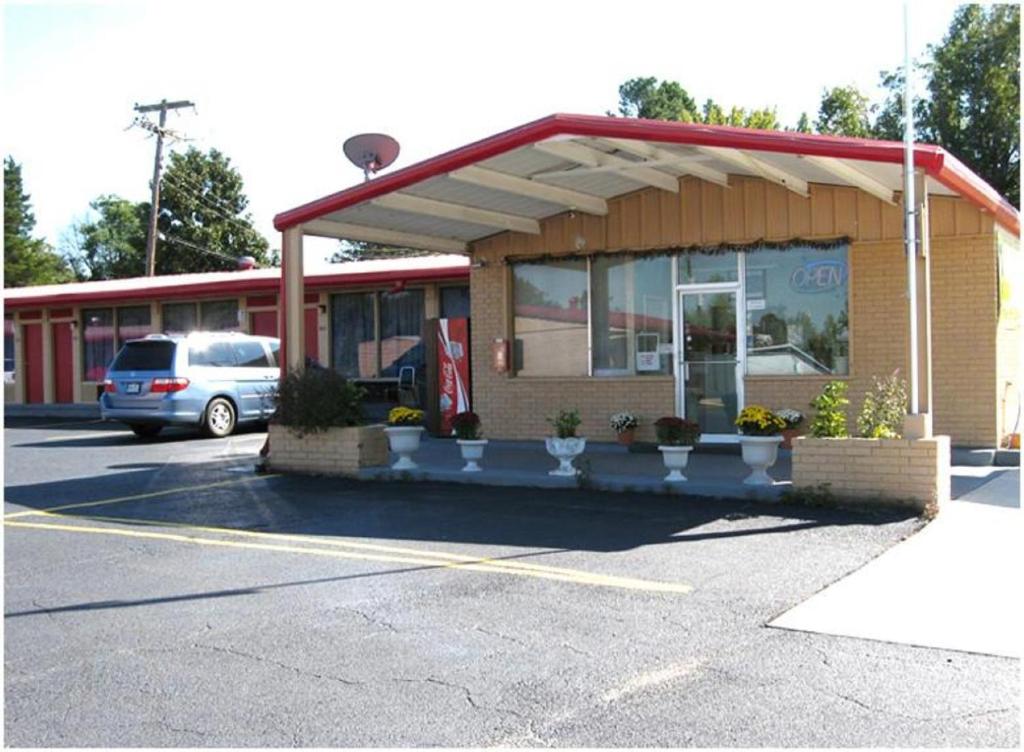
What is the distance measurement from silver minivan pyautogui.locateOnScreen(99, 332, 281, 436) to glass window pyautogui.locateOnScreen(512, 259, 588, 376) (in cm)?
467

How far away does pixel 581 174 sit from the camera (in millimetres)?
11250

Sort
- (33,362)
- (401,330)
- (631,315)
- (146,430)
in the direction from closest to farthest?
(631,315)
(146,430)
(401,330)
(33,362)

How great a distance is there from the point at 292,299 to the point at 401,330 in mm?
8741

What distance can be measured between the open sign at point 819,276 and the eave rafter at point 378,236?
489 cm

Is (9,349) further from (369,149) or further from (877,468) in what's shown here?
(877,468)

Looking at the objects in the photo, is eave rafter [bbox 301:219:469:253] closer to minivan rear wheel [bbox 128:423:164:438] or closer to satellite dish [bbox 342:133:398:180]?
satellite dish [bbox 342:133:398:180]

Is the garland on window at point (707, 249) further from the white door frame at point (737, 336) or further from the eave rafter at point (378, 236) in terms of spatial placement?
the eave rafter at point (378, 236)

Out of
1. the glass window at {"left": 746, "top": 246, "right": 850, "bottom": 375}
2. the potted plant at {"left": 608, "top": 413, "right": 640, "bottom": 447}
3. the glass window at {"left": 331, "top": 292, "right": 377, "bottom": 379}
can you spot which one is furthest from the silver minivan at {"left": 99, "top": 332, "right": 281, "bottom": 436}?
the glass window at {"left": 746, "top": 246, "right": 850, "bottom": 375}

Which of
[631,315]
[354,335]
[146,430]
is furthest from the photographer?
[354,335]

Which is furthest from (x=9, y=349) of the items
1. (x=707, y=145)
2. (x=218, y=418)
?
(x=707, y=145)

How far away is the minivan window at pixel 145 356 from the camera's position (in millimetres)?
16922

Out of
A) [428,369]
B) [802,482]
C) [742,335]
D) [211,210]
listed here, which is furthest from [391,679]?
[211,210]

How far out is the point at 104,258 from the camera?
77.8 m

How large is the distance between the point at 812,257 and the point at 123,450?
10.7 meters
